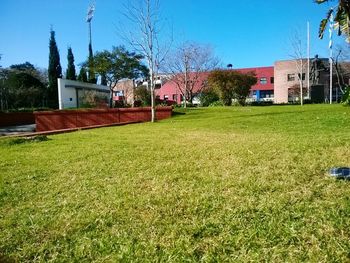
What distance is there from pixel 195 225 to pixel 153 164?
2361 millimetres

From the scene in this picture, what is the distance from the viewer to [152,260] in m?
2.09

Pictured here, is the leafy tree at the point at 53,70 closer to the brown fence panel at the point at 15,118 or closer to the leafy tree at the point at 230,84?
the brown fence panel at the point at 15,118

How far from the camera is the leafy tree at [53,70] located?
37656 mm

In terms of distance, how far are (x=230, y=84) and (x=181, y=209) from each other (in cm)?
2763

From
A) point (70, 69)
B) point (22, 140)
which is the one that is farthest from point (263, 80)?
point (22, 140)

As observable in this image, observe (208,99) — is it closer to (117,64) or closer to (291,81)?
(117,64)

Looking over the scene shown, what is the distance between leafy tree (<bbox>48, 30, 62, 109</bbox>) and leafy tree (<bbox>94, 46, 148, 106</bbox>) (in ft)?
22.6

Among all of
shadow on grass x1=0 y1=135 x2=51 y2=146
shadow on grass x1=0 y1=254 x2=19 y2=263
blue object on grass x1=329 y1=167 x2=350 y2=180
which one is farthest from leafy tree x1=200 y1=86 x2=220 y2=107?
shadow on grass x1=0 y1=254 x2=19 y2=263

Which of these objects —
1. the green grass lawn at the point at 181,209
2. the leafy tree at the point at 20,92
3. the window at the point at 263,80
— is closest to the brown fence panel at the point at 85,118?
the green grass lawn at the point at 181,209

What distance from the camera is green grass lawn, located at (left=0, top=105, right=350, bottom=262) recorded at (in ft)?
7.16

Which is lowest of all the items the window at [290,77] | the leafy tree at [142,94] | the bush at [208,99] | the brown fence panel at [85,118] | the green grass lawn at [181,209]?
the green grass lawn at [181,209]

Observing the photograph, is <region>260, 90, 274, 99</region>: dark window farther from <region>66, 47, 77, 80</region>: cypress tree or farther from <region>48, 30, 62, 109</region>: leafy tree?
<region>48, 30, 62, 109</region>: leafy tree

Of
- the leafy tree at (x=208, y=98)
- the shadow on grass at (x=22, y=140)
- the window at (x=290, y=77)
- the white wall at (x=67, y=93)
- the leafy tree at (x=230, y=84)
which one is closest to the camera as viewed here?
the shadow on grass at (x=22, y=140)

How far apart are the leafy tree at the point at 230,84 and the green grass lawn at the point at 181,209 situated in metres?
25.1
